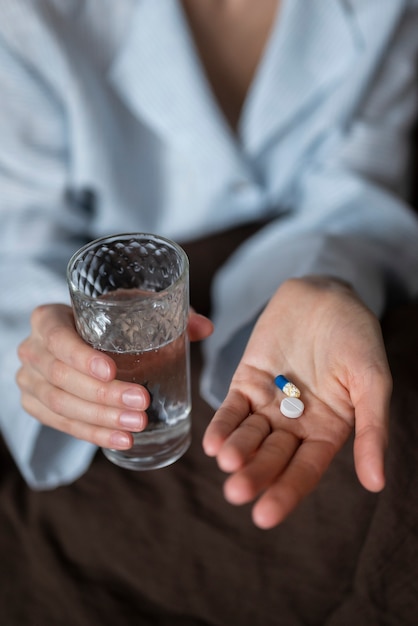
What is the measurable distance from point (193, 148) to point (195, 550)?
488mm

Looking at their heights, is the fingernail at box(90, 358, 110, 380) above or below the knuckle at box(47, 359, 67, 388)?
above

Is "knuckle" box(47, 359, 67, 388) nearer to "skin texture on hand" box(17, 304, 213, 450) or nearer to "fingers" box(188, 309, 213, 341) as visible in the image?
"skin texture on hand" box(17, 304, 213, 450)

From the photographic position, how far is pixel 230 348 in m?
0.66

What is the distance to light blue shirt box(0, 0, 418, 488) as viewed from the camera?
0.77 meters

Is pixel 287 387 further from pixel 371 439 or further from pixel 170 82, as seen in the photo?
pixel 170 82

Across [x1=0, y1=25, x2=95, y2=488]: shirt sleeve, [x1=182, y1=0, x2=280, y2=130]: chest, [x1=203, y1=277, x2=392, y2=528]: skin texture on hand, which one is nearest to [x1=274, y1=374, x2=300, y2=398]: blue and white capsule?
[x1=203, y1=277, x2=392, y2=528]: skin texture on hand

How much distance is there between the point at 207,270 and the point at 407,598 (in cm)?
48

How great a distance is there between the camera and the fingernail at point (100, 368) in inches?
18.7

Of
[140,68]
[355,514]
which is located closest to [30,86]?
[140,68]

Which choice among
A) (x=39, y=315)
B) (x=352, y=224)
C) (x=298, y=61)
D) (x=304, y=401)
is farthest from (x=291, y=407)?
(x=298, y=61)

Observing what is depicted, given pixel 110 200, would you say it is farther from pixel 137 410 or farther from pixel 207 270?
pixel 137 410

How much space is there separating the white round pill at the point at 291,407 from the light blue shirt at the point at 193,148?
0.72 ft

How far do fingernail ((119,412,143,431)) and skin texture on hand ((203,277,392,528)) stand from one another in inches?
2.3

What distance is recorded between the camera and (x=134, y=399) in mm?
470
